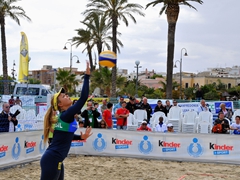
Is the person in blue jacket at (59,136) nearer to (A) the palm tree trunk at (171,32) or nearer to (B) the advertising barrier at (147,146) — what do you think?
(B) the advertising barrier at (147,146)

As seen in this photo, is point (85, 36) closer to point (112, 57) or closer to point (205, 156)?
point (112, 57)

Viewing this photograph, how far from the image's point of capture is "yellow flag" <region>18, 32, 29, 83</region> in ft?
73.1

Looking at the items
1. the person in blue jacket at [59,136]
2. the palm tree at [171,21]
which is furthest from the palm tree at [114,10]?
the person in blue jacket at [59,136]

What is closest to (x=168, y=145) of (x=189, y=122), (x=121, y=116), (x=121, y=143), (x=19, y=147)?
(x=121, y=143)

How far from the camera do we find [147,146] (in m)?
10.8

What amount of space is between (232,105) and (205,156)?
6621 millimetres

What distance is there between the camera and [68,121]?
407cm

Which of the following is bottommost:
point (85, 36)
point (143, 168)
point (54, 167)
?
point (143, 168)

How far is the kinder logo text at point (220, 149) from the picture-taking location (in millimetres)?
10227

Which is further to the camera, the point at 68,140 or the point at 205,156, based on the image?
the point at 205,156

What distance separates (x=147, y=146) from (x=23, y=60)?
13721 mm

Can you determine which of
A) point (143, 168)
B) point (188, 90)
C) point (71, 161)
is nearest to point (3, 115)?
point (71, 161)

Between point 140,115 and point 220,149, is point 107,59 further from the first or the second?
point 220,149

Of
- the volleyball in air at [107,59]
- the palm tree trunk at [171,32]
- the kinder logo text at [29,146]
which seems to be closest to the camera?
the kinder logo text at [29,146]
